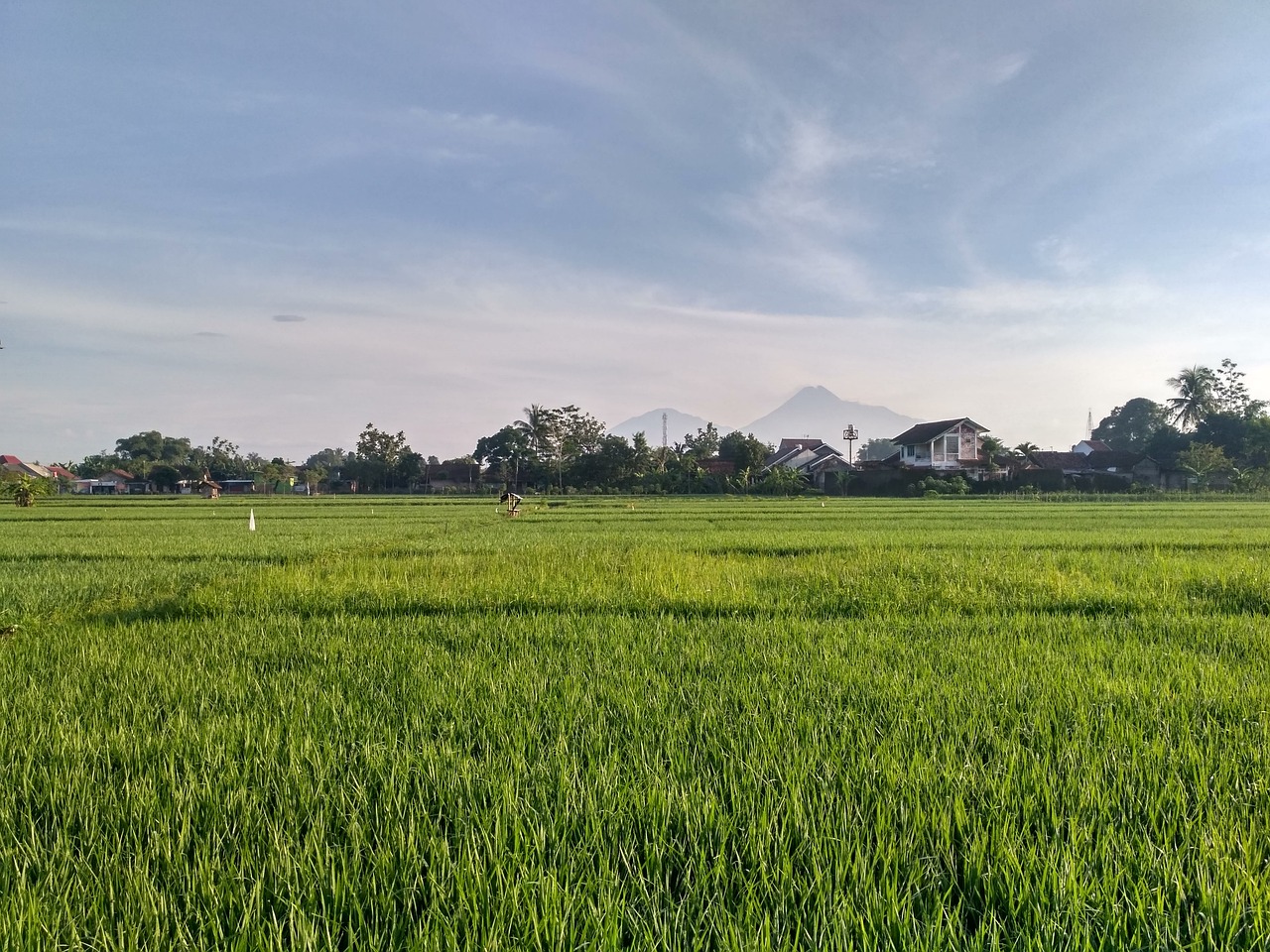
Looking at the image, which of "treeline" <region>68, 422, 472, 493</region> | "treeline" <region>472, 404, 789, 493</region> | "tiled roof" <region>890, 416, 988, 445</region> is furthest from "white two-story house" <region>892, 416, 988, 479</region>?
"treeline" <region>68, 422, 472, 493</region>

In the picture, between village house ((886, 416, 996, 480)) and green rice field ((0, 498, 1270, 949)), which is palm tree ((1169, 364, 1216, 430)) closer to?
village house ((886, 416, 996, 480))

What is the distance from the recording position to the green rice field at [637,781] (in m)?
1.74

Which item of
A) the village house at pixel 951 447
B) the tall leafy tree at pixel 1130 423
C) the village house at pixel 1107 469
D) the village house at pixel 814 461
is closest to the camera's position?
the village house at pixel 1107 469

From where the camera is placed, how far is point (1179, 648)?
15.8ft

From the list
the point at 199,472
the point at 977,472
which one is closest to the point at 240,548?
the point at 977,472

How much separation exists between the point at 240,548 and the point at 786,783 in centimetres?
1285

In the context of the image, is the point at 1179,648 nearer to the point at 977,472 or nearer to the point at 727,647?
the point at 727,647

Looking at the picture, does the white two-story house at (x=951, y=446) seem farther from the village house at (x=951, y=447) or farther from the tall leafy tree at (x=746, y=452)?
the tall leafy tree at (x=746, y=452)

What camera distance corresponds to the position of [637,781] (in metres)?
2.49

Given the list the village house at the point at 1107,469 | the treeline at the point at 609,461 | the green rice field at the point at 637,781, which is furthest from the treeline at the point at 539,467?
the green rice field at the point at 637,781

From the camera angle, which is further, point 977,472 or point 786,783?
point 977,472

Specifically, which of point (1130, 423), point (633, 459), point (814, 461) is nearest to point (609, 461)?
point (633, 459)

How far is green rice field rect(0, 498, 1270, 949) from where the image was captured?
1.74 metres

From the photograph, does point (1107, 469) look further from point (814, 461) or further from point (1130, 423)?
point (1130, 423)
